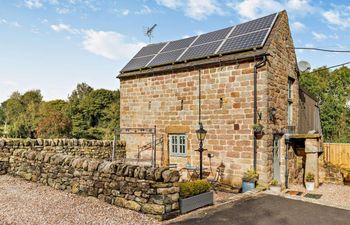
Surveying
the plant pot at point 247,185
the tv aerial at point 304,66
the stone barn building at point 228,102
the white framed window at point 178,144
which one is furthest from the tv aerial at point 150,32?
the plant pot at point 247,185

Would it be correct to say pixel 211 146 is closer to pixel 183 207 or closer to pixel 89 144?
pixel 183 207

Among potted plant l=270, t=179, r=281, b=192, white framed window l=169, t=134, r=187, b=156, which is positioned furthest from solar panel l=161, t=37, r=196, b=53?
potted plant l=270, t=179, r=281, b=192

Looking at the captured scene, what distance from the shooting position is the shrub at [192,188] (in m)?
7.10

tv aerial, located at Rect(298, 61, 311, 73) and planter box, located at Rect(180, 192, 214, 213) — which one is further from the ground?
tv aerial, located at Rect(298, 61, 311, 73)

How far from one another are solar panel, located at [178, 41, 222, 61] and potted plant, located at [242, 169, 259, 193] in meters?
5.55

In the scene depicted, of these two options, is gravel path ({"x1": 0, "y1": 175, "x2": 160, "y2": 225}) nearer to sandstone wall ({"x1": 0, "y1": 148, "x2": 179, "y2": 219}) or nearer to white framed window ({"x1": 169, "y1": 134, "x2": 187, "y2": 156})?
sandstone wall ({"x1": 0, "y1": 148, "x2": 179, "y2": 219})

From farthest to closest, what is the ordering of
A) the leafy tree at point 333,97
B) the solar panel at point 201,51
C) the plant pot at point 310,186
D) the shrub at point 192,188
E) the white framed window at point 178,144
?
1. the leafy tree at point 333,97
2. the white framed window at point 178,144
3. the solar panel at point 201,51
4. the plant pot at point 310,186
5. the shrub at point 192,188

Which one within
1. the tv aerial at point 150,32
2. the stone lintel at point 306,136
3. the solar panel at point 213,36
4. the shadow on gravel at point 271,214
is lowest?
the shadow on gravel at point 271,214

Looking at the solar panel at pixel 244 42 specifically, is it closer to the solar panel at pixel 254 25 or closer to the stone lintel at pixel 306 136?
the solar panel at pixel 254 25

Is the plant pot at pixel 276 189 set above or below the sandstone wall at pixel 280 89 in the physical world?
below

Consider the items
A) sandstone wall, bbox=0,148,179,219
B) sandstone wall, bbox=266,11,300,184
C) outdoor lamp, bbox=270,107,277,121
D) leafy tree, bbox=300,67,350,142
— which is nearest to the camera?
sandstone wall, bbox=0,148,179,219

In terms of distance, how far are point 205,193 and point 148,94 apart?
7.90 metres

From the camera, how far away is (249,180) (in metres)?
10.1

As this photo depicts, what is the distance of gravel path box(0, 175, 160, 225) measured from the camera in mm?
6195
